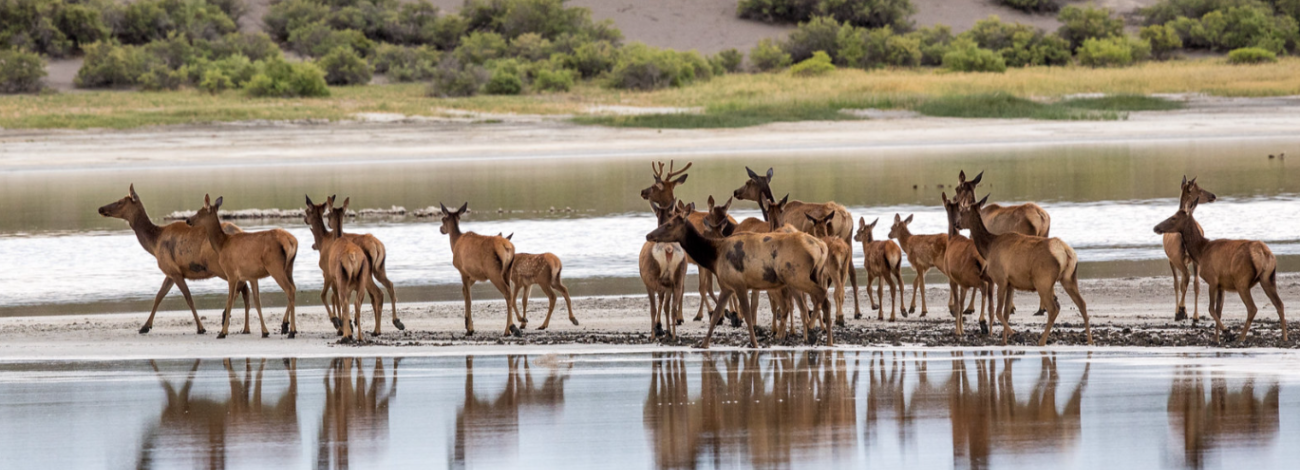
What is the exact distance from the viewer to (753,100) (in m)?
50.2

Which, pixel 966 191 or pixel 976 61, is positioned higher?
pixel 976 61


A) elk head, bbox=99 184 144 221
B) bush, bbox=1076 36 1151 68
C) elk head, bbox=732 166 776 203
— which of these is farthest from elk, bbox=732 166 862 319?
bush, bbox=1076 36 1151 68

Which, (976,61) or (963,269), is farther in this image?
(976,61)

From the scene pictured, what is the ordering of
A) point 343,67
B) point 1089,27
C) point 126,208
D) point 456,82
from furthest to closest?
point 1089,27 < point 343,67 < point 456,82 < point 126,208

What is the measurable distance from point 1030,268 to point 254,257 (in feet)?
23.3

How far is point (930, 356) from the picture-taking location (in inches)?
464

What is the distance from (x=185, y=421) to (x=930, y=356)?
18.4 ft

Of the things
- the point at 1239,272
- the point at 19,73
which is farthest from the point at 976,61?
the point at 1239,272

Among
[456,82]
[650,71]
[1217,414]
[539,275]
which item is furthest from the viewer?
[650,71]

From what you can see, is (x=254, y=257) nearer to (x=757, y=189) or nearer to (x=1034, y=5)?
(x=757, y=189)

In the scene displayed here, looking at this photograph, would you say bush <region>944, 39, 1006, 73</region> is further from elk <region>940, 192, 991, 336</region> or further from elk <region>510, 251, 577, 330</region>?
elk <region>510, 251, 577, 330</region>

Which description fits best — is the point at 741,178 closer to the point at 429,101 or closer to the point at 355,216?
the point at 355,216

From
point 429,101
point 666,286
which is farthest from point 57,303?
point 429,101

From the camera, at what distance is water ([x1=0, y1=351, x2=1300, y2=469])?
28.1 feet
